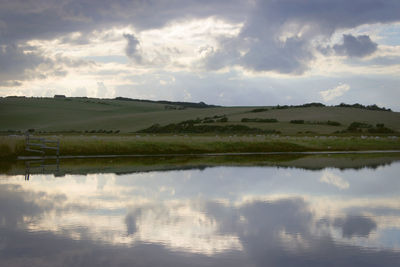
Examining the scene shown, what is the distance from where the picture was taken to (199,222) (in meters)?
12.2

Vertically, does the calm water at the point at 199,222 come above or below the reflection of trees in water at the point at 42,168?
above

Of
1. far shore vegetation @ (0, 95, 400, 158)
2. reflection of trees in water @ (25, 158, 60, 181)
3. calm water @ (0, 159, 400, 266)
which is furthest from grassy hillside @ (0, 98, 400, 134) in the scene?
calm water @ (0, 159, 400, 266)

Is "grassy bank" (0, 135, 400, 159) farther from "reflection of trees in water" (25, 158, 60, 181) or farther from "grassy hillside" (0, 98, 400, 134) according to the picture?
"grassy hillside" (0, 98, 400, 134)

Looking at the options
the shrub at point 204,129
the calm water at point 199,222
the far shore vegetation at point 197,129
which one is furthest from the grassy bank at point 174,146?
the shrub at point 204,129

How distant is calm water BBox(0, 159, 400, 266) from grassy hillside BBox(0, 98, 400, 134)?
152 ft

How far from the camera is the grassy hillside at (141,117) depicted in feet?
229

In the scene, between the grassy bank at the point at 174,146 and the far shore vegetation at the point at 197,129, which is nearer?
the grassy bank at the point at 174,146

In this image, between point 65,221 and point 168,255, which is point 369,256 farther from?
point 65,221

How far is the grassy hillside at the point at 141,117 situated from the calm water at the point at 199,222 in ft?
152

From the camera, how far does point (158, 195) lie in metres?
16.4

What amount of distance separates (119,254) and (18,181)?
1187cm

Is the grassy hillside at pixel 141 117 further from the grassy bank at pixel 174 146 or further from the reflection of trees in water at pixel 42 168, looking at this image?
the reflection of trees in water at pixel 42 168

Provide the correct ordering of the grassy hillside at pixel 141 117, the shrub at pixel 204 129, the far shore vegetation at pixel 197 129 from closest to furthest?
1. the far shore vegetation at pixel 197 129
2. the shrub at pixel 204 129
3. the grassy hillside at pixel 141 117

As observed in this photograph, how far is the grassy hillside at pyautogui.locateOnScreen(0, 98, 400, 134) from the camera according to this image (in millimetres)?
69938
